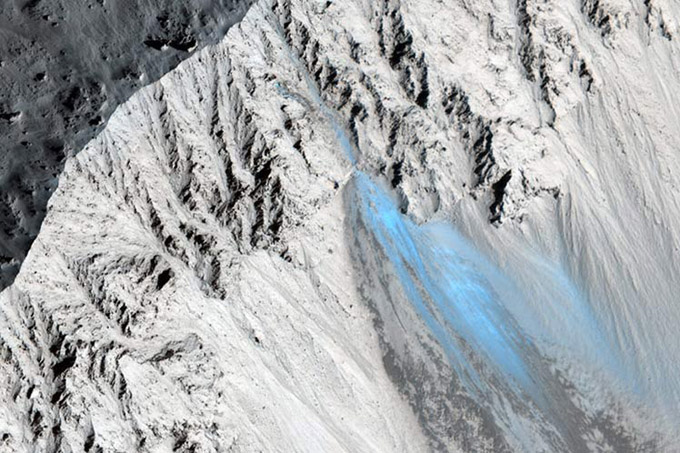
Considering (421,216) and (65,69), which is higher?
(65,69)

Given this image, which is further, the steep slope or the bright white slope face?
the bright white slope face

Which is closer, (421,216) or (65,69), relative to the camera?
(65,69)

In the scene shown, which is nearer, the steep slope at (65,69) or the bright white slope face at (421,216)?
the steep slope at (65,69)

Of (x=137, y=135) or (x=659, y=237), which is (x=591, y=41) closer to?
(x=659, y=237)

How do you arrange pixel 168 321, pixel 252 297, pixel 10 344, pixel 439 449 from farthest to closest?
pixel 439 449
pixel 252 297
pixel 168 321
pixel 10 344

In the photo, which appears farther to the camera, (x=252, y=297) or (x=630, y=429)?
(x=630, y=429)

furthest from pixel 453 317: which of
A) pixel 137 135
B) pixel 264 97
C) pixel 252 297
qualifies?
pixel 137 135

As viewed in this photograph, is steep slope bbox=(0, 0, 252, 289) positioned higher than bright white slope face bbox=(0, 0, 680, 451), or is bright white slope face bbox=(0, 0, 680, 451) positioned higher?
steep slope bbox=(0, 0, 252, 289)

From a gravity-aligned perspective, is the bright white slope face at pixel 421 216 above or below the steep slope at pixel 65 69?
below
